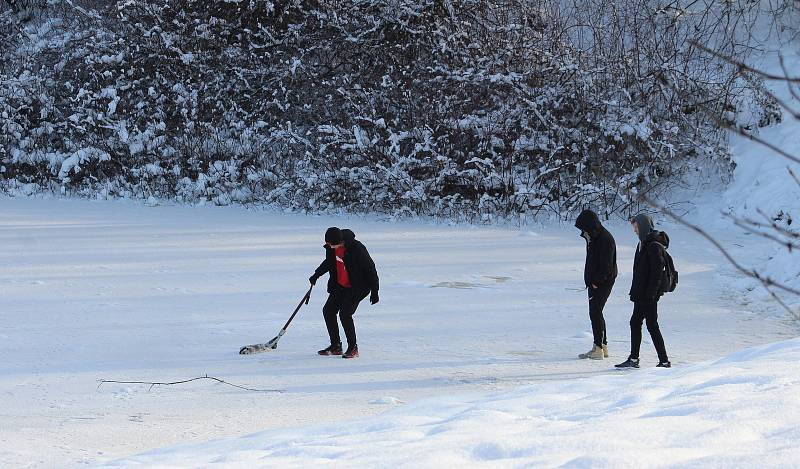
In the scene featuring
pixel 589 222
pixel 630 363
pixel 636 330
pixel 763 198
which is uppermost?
pixel 763 198

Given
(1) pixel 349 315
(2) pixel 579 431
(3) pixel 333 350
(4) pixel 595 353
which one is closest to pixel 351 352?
(3) pixel 333 350

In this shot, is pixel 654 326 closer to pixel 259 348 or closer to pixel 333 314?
pixel 333 314

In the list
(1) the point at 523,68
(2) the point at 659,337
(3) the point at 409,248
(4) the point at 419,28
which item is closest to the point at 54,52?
(4) the point at 419,28

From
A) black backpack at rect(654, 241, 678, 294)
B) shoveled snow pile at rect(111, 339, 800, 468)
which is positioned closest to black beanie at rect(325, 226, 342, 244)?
shoveled snow pile at rect(111, 339, 800, 468)

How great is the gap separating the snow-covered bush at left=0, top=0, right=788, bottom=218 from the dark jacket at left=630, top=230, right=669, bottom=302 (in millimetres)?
12178

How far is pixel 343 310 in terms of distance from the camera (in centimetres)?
891

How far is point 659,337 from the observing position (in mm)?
8508

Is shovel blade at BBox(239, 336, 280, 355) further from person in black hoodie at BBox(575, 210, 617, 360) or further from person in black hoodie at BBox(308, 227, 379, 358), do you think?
person in black hoodie at BBox(575, 210, 617, 360)

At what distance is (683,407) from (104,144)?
71.2 feet

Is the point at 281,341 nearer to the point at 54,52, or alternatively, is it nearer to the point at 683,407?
the point at 683,407

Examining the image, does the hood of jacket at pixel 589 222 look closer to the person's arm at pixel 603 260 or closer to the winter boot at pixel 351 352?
the person's arm at pixel 603 260

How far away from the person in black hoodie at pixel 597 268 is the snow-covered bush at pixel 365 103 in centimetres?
1161

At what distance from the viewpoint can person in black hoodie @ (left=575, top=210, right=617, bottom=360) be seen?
8875mm

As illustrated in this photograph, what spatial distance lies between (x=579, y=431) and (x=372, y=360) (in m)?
4.04
